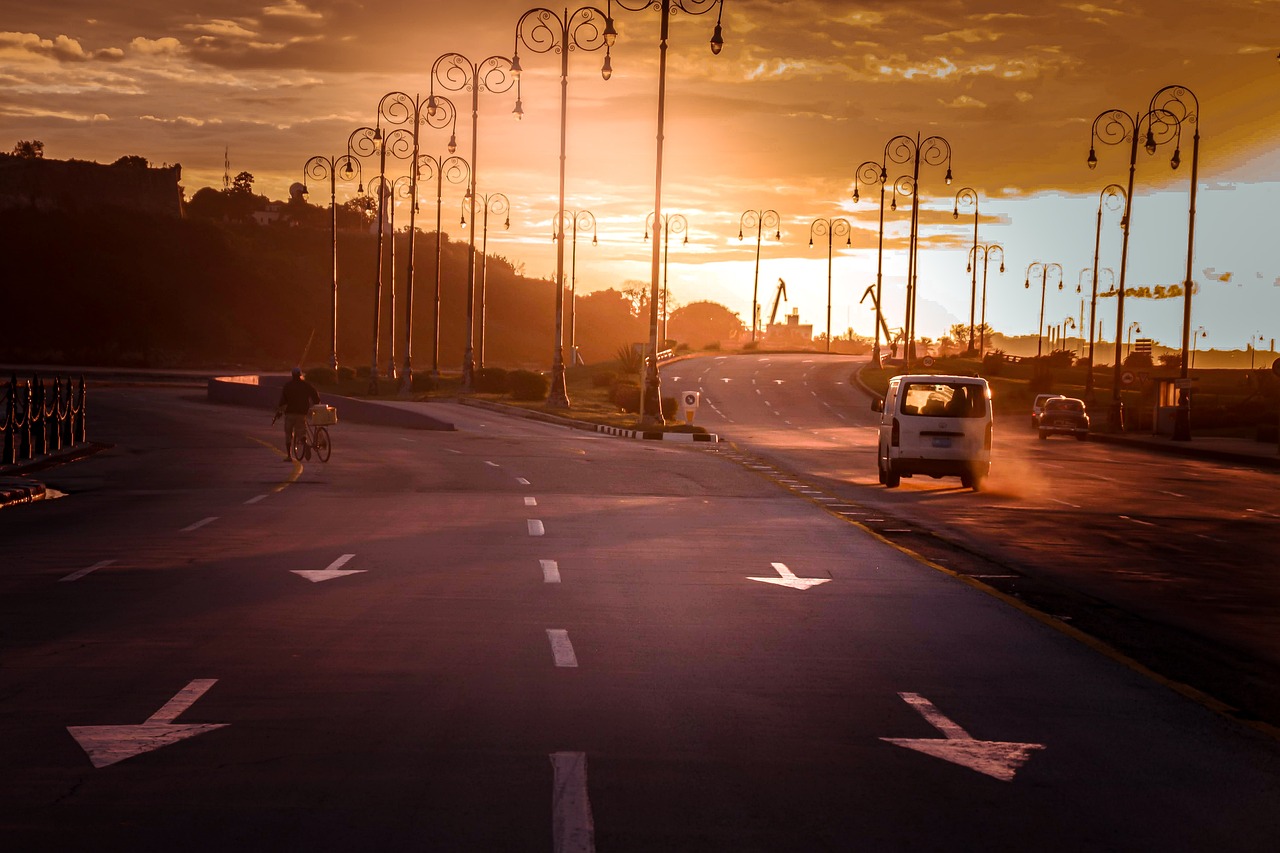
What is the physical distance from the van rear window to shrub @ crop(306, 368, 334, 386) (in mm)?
61428

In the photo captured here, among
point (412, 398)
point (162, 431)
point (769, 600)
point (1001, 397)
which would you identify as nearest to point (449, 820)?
point (769, 600)

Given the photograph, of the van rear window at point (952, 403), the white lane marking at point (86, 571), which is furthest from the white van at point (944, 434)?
the white lane marking at point (86, 571)

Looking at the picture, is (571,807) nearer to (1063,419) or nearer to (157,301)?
(1063,419)

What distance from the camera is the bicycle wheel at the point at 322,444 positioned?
1248 inches

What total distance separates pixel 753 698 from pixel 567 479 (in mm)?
19213

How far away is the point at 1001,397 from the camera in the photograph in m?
82.6

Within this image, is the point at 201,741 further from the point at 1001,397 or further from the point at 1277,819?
the point at 1001,397

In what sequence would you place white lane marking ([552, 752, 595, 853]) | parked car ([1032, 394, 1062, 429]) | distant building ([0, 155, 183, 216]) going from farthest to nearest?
1. distant building ([0, 155, 183, 216])
2. parked car ([1032, 394, 1062, 429])
3. white lane marking ([552, 752, 595, 853])

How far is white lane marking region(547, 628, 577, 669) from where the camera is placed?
956 centimetres

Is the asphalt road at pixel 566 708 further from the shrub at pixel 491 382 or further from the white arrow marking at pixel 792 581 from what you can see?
the shrub at pixel 491 382

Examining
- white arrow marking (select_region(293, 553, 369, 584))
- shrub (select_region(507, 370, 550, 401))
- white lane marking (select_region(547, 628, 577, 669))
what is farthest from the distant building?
white lane marking (select_region(547, 628, 577, 669))

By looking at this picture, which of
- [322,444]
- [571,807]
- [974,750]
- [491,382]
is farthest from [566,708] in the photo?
[491,382]

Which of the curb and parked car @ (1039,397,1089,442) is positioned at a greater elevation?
parked car @ (1039,397,1089,442)

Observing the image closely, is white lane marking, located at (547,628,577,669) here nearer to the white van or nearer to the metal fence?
the metal fence
